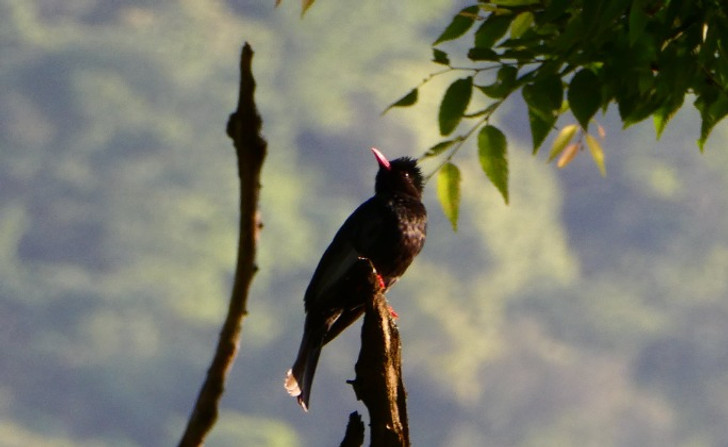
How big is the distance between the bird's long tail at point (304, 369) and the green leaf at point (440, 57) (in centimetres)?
217

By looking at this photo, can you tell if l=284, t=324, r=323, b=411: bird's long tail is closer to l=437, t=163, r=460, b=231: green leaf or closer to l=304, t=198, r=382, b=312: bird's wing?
l=304, t=198, r=382, b=312: bird's wing

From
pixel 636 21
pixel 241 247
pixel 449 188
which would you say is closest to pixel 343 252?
pixel 449 188

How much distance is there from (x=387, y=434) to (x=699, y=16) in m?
1.49

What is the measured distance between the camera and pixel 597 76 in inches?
113

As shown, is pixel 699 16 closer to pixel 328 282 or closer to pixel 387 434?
pixel 387 434

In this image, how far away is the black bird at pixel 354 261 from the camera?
214 inches

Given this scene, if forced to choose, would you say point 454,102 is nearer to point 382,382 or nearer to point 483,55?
point 483,55

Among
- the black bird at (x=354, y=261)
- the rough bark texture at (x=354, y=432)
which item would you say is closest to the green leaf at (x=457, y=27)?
the rough bark texture at (x=354, y=432)

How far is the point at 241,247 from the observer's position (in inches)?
36.9

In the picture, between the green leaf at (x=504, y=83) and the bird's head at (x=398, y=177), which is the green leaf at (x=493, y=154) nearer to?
the green leaf at (x=504, y=83)

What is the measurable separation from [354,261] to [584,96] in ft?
9.17

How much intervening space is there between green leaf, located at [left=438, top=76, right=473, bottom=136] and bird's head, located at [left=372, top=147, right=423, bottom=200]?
11.4 ft

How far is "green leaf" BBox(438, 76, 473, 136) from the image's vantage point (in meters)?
3.04

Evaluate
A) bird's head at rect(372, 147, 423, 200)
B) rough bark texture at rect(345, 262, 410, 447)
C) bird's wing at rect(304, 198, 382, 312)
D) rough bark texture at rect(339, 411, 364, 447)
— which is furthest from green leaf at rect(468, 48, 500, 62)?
bird's head at rect(372, 147, 423, 200)
